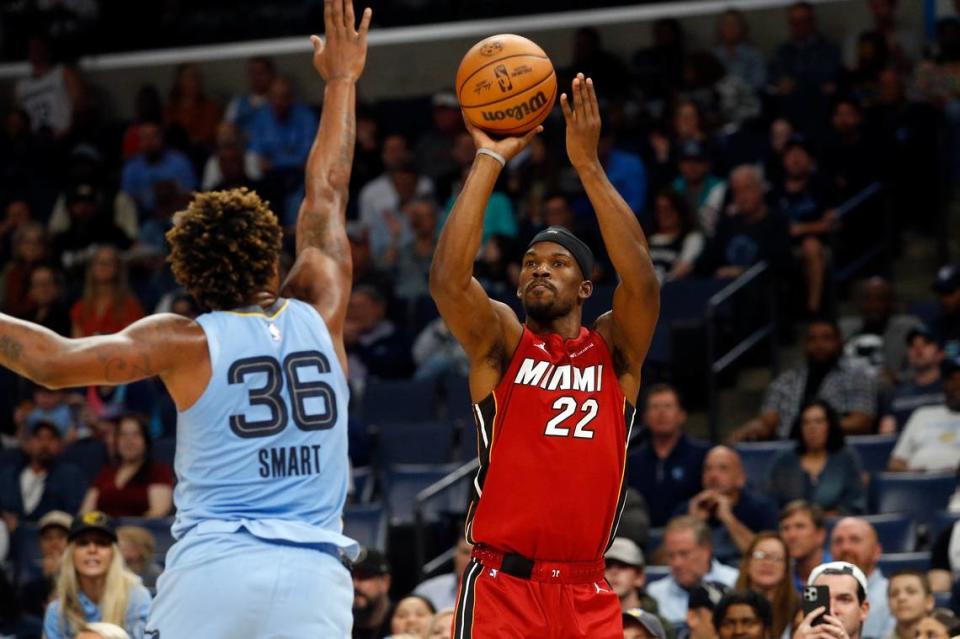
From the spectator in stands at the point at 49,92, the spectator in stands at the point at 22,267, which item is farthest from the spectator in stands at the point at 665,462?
the spectator in stands at the point at 49,92

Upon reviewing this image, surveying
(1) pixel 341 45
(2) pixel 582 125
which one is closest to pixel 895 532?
(2) pixel 582 125

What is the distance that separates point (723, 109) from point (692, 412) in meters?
3.51

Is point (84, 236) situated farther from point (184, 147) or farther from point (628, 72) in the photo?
point (628, 72)

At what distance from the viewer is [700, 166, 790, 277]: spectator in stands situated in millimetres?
13023

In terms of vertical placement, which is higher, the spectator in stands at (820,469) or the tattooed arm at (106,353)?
the spectator in stands at (820,469)

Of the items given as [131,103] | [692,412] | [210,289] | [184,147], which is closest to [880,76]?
[692,412]

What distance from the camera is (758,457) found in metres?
11.3

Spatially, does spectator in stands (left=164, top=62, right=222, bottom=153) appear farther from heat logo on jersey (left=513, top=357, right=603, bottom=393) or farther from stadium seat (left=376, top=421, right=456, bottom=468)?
heat logo on jersey (left=513, top=357, right=603, bottom=393)

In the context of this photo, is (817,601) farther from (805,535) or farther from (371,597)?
(371,597)

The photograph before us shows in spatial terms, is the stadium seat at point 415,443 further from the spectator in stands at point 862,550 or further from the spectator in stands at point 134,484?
the spectator in stands at point 862,550

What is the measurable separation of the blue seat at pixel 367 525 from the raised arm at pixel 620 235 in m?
5.24

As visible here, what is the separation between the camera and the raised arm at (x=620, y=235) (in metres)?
6.04

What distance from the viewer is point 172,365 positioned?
183 inches

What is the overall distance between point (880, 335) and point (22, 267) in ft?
24.9
